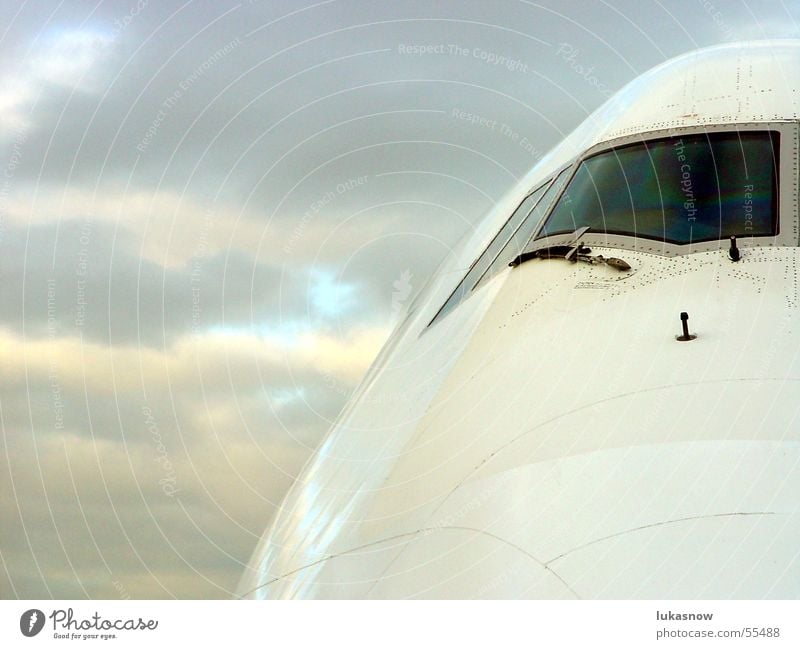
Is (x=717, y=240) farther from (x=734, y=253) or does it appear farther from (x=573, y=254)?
(x=573, y=254)

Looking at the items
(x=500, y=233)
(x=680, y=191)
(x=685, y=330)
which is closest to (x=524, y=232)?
(x=500, y=233)

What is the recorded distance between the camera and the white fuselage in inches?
184

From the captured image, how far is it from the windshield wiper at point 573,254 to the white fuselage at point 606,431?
0.06 metres

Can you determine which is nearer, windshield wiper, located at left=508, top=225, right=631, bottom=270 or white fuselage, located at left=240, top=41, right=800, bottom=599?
white fuselage, located at left=240, top=41, right=800, bottom=599

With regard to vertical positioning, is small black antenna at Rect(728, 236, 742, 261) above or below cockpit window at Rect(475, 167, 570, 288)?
below

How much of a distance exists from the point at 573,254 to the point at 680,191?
0.87 meters

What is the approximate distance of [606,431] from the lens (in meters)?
5.41

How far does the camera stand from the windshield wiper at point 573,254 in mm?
6820

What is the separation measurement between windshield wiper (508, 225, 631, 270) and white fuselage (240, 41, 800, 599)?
0.06 m

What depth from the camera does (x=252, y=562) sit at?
401 inches

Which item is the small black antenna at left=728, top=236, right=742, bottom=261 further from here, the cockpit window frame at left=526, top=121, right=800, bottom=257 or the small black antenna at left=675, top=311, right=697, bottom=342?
the small black antenna at left=675, top=311, right=697, bottom=342

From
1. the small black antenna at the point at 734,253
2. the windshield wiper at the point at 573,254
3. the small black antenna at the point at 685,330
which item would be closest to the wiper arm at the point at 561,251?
the windshield wiper at the point at 573,254
